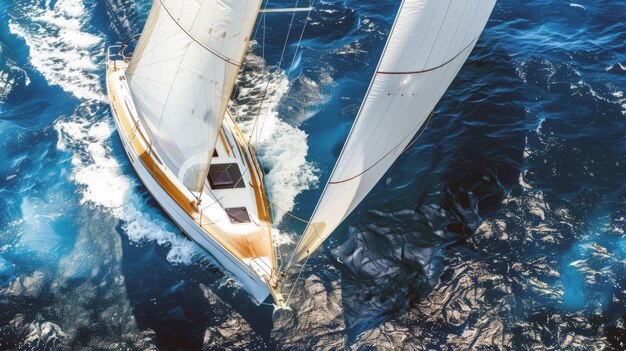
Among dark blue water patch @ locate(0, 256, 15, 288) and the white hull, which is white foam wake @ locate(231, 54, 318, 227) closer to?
the white hull

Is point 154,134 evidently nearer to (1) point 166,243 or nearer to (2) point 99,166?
(1) point 166,243

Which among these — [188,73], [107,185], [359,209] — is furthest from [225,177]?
[107,185]

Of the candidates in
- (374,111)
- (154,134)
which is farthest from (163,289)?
(374,111)

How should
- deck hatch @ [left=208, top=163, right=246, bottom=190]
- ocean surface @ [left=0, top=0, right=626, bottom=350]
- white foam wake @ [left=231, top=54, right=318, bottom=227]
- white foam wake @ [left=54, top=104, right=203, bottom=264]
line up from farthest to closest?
1. white foam wake @ [left=231, top=54, right=318, bottom=227]
2. white foam wake @ [left=54, top=104, right=203, bottom=264]
3. deck hatch @ [left=208, top=163, right=246, bottom=190]
4. ocean surface @ [left=0, top=0, right=626, bottom=350]

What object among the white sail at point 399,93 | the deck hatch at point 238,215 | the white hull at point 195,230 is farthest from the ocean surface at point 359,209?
the white sail at point 399,93

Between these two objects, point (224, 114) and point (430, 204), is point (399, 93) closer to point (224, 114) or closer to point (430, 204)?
point (224, 114)

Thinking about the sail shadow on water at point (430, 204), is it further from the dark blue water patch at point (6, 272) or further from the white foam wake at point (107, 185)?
the dark blue water patch at point (6, 272)

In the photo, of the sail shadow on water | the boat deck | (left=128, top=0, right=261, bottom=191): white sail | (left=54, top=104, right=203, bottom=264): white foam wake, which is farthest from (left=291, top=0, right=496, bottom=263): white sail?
(left=54, top=104, right=203, bottom=264): white foam wake
